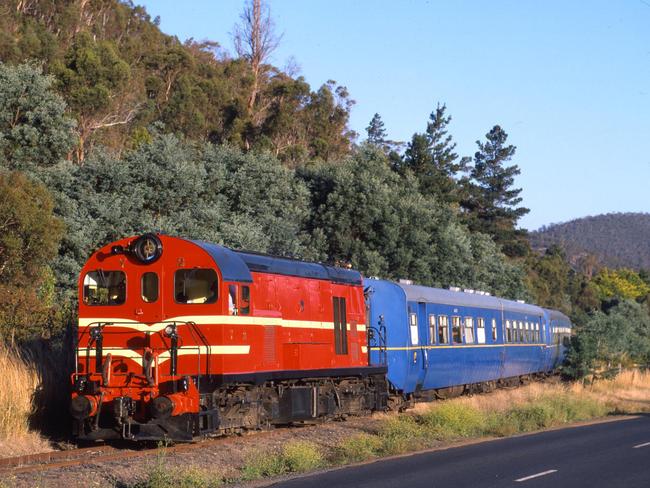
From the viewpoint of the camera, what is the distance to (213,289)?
16.7 m

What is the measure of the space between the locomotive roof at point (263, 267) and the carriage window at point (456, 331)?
6.83 metres

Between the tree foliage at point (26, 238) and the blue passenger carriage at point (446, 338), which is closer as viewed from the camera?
the blue passenger carriage at point (446, 338)

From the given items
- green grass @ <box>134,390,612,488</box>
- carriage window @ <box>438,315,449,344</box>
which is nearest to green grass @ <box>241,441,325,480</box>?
green grass @ <box>134,390,612,488</box>

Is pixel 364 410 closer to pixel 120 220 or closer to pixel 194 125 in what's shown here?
pixel 120 220

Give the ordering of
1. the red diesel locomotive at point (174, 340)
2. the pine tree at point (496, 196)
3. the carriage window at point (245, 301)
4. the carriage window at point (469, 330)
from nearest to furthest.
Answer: the red diesel locomotive at point (174, 340), the carriage window at point (245, 301), the carriage window at point (469, 330), the pine tree at point (496, 196)

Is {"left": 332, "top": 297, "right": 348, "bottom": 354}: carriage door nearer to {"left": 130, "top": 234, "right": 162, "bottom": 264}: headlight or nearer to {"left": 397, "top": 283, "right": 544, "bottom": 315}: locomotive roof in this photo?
{"left": 397, "top": 283, "right": 544, "bottom": 315}: locomotive roof

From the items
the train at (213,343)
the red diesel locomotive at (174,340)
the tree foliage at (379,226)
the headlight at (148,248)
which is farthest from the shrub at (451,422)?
the tree foliage at (379,226)

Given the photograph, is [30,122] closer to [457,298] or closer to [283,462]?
[457,298]

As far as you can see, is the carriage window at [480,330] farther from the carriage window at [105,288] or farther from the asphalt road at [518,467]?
the carriage window at [105,288]

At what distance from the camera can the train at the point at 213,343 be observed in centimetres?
1633

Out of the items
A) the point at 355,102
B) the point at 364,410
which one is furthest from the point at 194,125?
the point at 364,410

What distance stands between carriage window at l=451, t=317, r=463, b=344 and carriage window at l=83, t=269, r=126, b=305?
553 inches

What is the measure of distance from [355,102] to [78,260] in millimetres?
48811

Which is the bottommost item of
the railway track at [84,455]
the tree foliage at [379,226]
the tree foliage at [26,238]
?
the railway track at [84,455]
